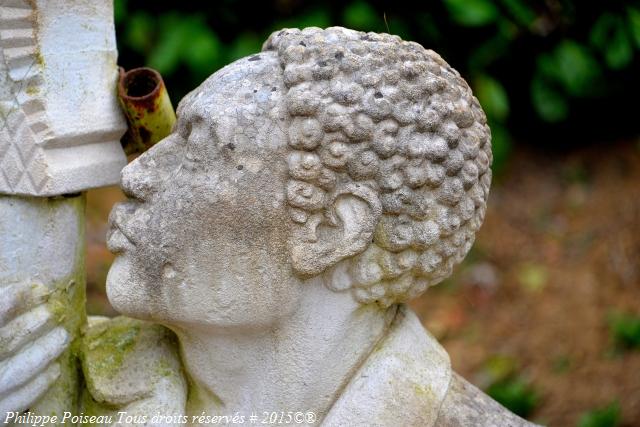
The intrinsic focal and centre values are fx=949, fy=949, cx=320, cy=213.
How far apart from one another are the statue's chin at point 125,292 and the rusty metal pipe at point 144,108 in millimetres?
297

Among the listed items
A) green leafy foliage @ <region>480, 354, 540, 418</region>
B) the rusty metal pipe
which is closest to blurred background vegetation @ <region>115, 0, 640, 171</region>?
green leafy foliage @ <region>480, 354, 540, 418</region>

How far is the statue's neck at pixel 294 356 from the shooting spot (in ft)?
5.91

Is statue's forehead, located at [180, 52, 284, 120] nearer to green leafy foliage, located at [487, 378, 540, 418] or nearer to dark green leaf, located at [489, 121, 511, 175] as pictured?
green leafy foliage, located at [487, 378, 540, 418]

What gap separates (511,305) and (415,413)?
8.05ft

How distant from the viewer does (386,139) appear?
5.39 ft

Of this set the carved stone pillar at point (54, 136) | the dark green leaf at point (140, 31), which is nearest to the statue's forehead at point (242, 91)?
the carved stone pillar at point (54, 136)

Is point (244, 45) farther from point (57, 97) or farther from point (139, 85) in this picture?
point (57, 97)

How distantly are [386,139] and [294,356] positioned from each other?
466 mm

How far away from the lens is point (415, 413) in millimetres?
1850

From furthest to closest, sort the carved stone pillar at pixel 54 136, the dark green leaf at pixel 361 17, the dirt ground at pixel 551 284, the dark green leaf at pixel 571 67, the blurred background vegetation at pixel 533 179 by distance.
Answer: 1. the dark green leaf at pixel 571 67
2. the dark green leaf at pixel 361 17
3. the blurred background vegetation at pixel 533 179
4. the dirt ground at pixel 551 284
5. the carved stone pillar at pixel 54 136

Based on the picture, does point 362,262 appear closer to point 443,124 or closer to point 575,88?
point 443,124

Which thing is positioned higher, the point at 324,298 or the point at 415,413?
the point at 324,298

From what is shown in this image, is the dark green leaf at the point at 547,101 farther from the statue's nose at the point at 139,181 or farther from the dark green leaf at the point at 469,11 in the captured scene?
the statue's nose at the point at 139,181

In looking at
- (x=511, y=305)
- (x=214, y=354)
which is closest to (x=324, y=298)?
(x=214, y=354)
